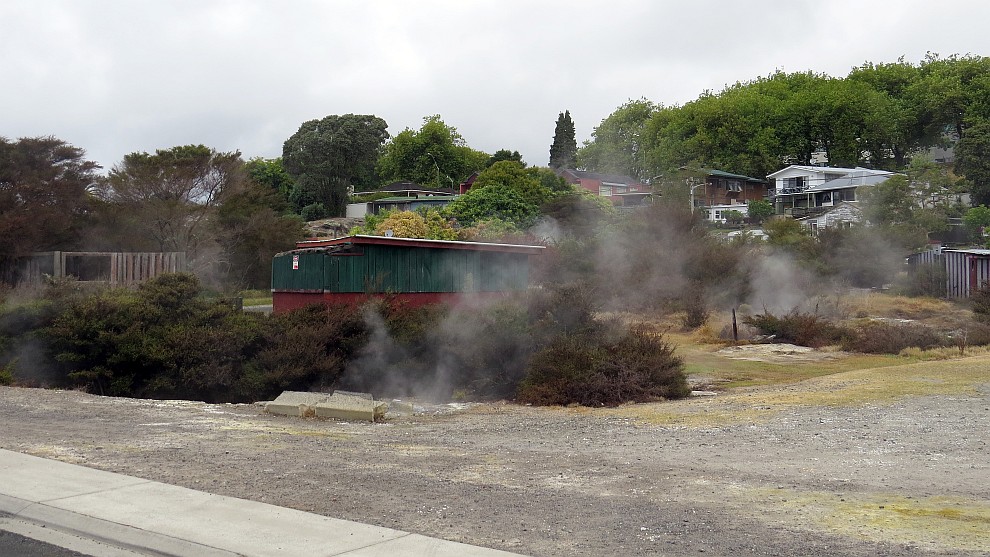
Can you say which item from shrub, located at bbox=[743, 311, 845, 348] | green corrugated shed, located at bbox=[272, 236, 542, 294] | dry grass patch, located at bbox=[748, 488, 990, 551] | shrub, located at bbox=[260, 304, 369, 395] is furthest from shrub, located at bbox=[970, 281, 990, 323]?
dry grass patch, located at bbox=[748, 488, 990, 551]

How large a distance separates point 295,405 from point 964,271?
3450 centimetres

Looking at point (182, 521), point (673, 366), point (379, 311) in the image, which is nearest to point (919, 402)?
point (673, 366)

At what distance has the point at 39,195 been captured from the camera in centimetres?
3897

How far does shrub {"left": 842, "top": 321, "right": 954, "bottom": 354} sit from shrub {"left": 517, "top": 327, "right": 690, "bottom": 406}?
416 inches

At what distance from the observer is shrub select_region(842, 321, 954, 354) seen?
26.0 m

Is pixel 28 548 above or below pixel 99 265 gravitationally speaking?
below

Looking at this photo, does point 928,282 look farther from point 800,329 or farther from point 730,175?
point 730,175

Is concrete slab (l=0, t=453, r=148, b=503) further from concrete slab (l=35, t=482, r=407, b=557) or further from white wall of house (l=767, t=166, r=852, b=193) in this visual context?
white wall of house (l=767, t=166, r=852, b=193)

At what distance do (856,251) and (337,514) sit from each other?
39485mm

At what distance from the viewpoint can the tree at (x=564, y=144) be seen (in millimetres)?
119787

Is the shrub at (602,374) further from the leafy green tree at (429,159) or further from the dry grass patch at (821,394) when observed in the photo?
the leafy green tree at (429,159)

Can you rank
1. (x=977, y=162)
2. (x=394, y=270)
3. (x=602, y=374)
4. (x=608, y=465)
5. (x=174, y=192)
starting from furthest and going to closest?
1. (x=977, y=162)
2. (x=174, y=192)
3. (x=394, y=270)
4. (x=602, y=374)
5. (x=608, y=465)

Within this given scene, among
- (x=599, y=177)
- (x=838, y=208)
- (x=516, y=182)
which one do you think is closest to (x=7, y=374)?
(x=516, y=182)

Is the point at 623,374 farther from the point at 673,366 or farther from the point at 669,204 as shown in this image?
the point at 669,204
